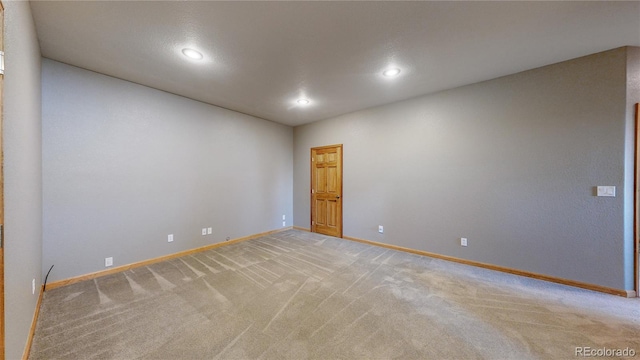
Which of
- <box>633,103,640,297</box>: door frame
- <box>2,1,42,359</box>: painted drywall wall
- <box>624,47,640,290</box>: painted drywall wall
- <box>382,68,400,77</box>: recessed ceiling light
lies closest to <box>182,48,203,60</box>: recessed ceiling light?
<box>2,1,42,359</box>: painted drywall wall

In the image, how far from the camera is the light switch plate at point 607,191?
245 centimetres

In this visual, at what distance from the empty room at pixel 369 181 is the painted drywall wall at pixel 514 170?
2cm

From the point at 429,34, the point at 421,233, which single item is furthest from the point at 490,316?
the point at 429,34

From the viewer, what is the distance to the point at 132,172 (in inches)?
125

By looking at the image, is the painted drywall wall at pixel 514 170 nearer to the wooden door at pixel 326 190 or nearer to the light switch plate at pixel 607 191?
the light switch plate at pixel 607 191

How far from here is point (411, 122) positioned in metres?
3.86

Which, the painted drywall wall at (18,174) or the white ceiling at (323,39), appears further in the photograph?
the white ceiling at (323,39)

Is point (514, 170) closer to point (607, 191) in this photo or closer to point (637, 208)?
point (607, 191)

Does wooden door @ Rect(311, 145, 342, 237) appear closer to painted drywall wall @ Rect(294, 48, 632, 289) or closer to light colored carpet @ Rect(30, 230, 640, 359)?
painted drywall wall @ Rect(294, 48, 632, 289)

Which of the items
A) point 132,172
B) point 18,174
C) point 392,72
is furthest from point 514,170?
point 132,172

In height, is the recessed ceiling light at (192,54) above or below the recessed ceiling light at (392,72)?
above

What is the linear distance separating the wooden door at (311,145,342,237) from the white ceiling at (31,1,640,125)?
6.46 feet

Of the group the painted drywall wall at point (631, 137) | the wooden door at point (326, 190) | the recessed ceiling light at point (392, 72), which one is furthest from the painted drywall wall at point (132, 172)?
the painted drywall wall at point (631, 137)

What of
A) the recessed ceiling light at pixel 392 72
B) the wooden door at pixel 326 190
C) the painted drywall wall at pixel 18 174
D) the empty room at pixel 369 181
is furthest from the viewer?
the wooden door at pixel 326 190
